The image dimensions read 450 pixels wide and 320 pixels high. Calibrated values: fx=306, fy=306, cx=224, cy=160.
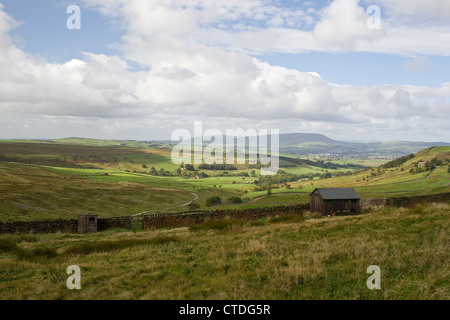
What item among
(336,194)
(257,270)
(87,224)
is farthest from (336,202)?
(257,270)

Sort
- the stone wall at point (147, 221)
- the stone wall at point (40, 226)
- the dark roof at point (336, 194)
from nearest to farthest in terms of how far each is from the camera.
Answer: the stone wall at point (40, 226), the stone wall at point (147, 221), the dark roof at point (336, 194)

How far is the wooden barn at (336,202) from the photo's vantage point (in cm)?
4205

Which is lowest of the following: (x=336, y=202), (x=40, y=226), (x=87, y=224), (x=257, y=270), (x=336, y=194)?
(x=40, y=226)

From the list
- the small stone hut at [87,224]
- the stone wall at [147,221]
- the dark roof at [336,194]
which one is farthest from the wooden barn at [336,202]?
the small stone hut at [87,224]

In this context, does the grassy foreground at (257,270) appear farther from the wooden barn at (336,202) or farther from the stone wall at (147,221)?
Result: the wooden barn at (336,202)

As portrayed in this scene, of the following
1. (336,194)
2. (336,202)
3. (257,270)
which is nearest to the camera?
(257,270)

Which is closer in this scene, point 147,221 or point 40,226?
point 40,226

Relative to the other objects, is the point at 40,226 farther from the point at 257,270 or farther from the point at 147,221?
the point at 257,270

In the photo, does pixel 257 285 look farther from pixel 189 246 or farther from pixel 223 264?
pixel 189 246

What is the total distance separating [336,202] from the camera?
42.7 metres

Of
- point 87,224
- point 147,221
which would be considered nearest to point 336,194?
point 147,221

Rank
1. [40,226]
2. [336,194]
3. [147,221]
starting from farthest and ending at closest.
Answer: [336,194]
[147,221]
[40,226]

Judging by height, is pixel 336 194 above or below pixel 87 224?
above

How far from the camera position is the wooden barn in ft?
138
